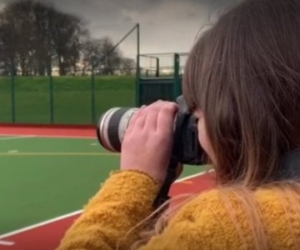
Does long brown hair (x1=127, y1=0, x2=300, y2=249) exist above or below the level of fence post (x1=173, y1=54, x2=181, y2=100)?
above

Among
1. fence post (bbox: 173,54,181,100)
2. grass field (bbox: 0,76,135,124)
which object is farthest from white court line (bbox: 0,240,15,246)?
grass field (bbox: 0,76,135,124)

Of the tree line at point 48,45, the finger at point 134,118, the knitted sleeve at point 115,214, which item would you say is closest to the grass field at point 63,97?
the tree line at point 48,45

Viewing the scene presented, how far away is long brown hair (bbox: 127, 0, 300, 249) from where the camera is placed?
1.16m

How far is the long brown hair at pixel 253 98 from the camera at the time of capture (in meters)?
1.16

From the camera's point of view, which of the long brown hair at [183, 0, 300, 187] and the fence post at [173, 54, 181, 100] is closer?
the long brown hair at [183, 0, 300, 187]

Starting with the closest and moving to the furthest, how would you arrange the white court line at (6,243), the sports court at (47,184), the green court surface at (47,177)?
the white court line at (6,243) < the sports court at (47,184) < the green court surface at (47,177)

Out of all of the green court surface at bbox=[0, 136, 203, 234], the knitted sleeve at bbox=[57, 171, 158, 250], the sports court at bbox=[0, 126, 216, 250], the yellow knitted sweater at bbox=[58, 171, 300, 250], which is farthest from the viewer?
the green court surface at bbox=[0, 136, 203, 234]

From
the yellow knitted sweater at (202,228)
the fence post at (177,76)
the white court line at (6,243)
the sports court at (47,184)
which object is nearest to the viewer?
the yellow knitted sweater at (202,228)

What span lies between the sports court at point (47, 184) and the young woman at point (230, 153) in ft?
4.65

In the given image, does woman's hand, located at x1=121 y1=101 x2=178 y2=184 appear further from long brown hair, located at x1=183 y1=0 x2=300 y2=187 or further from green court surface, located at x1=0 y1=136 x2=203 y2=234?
green court surface, located at x1=0 y1=136 x2=203 y2=234

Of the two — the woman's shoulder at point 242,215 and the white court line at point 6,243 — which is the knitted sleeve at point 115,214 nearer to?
the woman's shoulder at point 242,215

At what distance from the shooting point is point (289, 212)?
42.8 inches

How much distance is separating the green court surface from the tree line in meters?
6.87

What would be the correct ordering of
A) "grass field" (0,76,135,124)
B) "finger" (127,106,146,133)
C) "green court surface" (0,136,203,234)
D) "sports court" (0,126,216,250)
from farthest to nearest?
"grass field" (0,76,135,124)
"green court surface" (0,136,203,234)
"sports court" (0,126,216,250)
"finger" (127,106,146,133)
